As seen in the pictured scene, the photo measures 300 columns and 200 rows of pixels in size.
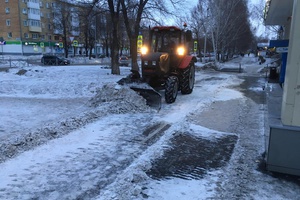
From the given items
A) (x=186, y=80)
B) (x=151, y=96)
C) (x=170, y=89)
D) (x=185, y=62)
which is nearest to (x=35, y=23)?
(x=185, y=62)

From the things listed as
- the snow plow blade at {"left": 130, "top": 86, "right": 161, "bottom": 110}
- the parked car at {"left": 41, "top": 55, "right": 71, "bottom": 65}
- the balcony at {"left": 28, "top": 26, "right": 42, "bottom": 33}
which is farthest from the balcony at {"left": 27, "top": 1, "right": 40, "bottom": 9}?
the snow plow blade at {"left": 130, "top": 86, "right": 161, "bottom": 110}

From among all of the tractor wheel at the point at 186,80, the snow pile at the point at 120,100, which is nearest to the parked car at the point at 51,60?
the tractor wheel at the point at 186,80

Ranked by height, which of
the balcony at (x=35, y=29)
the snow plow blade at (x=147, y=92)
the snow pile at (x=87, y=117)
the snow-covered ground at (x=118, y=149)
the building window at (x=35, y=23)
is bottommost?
the snow-covered ground at (x=118, y=149)

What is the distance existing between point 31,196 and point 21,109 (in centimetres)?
635

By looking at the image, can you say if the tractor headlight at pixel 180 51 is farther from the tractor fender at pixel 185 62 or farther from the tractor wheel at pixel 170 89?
the tractor wheel at pixel 170 89

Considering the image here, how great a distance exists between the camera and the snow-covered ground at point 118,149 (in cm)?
405

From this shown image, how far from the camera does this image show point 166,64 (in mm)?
11008

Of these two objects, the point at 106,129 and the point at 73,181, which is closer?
the point at 73,181

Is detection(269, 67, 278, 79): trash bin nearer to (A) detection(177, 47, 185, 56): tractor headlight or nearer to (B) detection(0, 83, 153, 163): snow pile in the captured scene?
(A) detection(177, 47, 185, 56): tractor headlight

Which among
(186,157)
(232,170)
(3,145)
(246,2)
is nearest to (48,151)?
(3,145)

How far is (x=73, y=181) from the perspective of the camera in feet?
14.0

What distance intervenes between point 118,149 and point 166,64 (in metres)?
6.03

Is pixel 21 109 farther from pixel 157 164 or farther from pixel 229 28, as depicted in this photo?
pixel 229 28

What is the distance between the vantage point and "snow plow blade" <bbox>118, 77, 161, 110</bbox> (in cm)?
947
